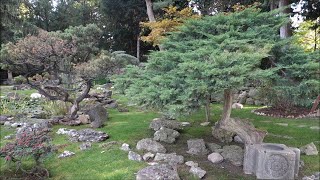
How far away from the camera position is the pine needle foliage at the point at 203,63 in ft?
13.6

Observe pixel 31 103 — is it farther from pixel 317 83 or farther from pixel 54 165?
pixel 317 83

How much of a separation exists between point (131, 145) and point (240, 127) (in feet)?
7.52

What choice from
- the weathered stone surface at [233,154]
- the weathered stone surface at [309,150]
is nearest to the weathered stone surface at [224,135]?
the weathered stone surface at [233,154]

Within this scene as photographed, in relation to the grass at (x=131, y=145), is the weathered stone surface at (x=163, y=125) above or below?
above

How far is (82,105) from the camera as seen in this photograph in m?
10.5

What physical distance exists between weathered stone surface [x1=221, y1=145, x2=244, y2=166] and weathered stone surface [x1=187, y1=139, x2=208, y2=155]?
395mm

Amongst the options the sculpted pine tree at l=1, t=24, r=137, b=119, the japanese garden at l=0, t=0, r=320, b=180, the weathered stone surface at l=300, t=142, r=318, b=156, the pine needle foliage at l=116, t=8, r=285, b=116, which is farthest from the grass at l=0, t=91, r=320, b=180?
the sculpted pine tree at l=1, t=24, r=137, b=119

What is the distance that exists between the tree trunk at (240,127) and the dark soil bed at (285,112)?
15.6ft

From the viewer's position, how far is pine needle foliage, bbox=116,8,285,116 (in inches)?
163

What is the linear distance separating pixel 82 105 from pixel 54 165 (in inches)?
200

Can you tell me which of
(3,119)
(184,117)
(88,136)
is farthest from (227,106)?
(3,119)

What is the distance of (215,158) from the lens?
5480 millimetres

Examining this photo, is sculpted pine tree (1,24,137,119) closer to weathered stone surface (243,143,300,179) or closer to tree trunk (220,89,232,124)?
tree trunk (220,89,232,124)

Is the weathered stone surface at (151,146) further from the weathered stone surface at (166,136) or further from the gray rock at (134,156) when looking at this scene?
the weathered stone surface at (166,136)
